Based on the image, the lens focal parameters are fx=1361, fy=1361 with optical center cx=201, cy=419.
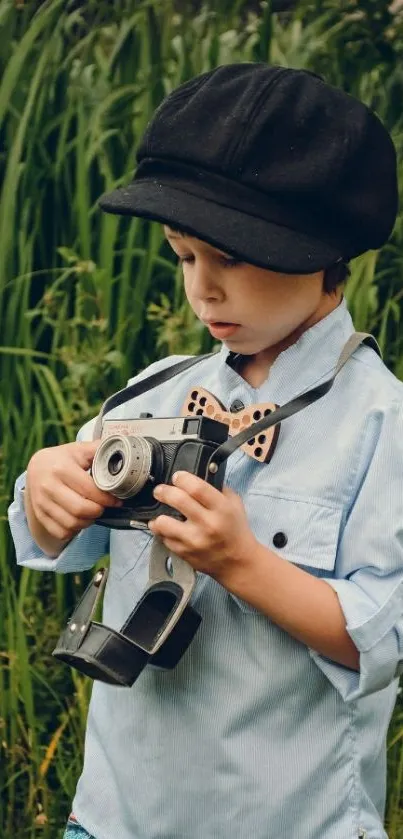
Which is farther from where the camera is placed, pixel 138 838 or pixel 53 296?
pixel 53 296

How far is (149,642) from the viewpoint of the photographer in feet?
5.12

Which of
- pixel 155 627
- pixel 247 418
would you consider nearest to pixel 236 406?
pixel 247 418

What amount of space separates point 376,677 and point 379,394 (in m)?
0.33

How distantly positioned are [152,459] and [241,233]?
0.88 feet

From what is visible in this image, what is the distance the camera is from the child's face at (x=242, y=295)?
1.56 metres

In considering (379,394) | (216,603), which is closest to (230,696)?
(216,603)

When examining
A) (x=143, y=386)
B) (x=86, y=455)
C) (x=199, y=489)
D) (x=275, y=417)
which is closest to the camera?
(x=199, y=489)

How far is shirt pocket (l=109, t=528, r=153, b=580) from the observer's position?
5.60 ft

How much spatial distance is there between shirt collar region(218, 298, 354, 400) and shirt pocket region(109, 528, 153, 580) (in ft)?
0.79

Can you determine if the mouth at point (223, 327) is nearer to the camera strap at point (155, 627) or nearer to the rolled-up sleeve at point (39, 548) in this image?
the camera strap at point (155, 627)

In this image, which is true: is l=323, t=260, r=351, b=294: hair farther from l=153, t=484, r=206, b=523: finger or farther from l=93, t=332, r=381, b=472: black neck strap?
l=153, t=484, r=206, b=523: finger

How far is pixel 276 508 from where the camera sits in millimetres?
1579

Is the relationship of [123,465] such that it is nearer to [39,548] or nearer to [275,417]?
[275,417]

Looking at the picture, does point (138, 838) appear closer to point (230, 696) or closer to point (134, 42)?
point (230, 696)
